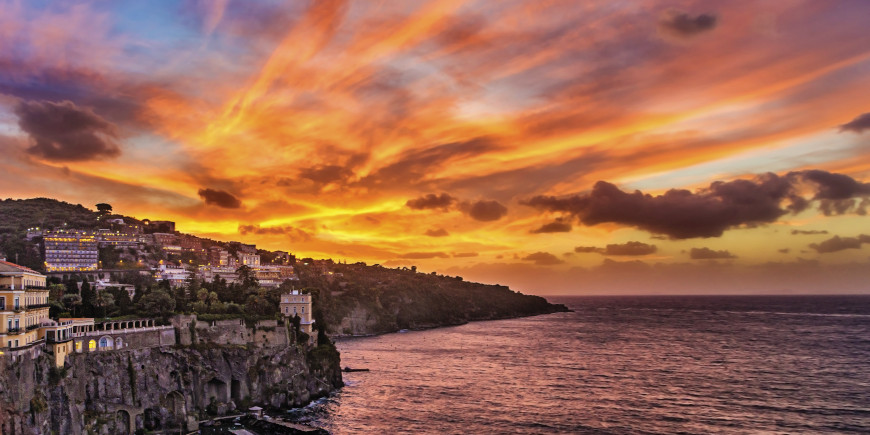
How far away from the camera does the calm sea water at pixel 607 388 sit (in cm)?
7181

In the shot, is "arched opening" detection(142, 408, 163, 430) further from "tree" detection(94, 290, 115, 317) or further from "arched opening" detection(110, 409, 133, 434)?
"tree" detection(94, 290, 115, 317)

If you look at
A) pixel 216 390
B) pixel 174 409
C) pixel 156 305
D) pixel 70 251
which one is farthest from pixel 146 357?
pixel 70 251

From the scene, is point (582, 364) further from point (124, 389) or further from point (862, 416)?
point (124, 389)

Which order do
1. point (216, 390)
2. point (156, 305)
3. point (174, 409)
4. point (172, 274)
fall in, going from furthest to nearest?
point (172, 274), point (156, 305), point (216, 390), point (174, 409)

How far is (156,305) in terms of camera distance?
82.1 m

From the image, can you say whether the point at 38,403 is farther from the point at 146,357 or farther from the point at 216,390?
the point at 216,390

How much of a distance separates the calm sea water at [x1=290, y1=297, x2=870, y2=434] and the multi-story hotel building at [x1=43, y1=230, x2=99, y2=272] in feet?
301

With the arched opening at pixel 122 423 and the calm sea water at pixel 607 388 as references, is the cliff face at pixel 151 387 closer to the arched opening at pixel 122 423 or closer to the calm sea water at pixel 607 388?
the arched opening at pixel 122 423

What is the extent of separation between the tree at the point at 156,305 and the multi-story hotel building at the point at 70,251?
4149 inches

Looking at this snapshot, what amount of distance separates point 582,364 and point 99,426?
299 feet

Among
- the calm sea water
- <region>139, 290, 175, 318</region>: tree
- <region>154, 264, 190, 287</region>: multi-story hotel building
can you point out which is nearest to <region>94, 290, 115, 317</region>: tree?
<region>139, 290, 175, 318</region>: tree

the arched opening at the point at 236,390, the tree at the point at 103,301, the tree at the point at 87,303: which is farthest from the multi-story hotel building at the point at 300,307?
the tree at the point at 87,303

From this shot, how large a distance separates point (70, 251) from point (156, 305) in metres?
125

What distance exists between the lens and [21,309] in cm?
5628
